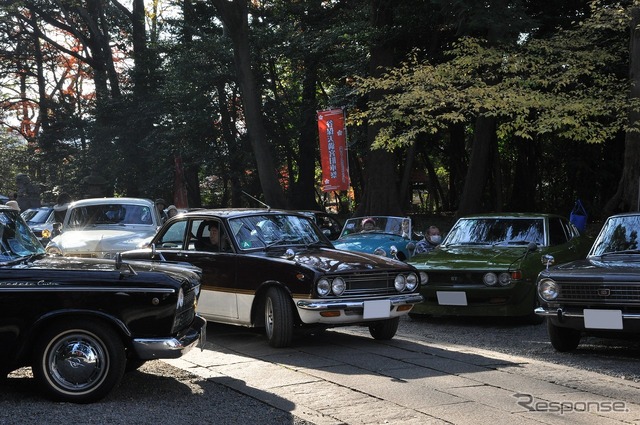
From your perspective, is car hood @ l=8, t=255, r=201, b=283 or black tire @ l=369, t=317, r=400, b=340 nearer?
car hood @ l=8, t=255, r=201, b=283

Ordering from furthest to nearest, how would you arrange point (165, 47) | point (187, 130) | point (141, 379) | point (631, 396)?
point (165, 47), point (187, 130), point (141, 379), point (631, 396)

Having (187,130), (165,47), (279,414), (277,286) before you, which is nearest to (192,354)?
(277,286)

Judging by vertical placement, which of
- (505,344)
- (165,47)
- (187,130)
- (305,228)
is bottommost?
(505,344)

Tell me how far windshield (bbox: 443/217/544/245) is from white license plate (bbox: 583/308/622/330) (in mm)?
3785

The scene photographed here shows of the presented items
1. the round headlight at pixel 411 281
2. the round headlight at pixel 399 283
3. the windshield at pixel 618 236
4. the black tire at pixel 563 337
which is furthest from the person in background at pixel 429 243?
the black tire at pixel 563 337

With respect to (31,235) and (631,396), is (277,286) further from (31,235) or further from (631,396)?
(631,396)

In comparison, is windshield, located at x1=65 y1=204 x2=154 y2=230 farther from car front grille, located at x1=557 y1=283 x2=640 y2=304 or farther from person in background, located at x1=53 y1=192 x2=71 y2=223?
car front grille, located at x1=557 y1=283 x2=640 y2=304

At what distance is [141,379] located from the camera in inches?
289

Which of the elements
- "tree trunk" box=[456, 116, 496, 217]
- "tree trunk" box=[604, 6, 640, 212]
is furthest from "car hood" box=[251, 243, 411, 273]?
"tree trunk" box=[456, 116, 496, 217]

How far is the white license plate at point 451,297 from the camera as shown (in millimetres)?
10820

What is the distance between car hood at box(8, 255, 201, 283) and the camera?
645 centimetres

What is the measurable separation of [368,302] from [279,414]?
284 centimetres

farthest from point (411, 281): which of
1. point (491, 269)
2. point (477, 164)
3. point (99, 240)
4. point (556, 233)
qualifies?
point (477, 164)

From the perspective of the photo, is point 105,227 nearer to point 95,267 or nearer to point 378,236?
point 378,236
